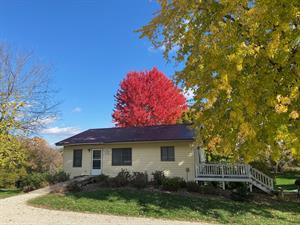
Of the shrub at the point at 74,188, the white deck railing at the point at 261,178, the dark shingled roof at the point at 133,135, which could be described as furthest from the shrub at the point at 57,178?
the white deck railing at the point at 261,178

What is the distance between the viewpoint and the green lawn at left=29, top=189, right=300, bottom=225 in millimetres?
10012

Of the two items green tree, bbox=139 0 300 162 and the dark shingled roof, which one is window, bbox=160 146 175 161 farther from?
green tree, bbox=139 0 300 162

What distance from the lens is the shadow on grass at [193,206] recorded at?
10164 mm

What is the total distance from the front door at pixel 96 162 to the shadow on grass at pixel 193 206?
5291mm

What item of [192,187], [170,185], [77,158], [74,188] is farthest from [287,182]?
[74,188]

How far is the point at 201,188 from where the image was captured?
47.5 ft

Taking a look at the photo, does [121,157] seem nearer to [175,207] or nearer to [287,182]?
[175,207]

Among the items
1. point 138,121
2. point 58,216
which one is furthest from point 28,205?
point 138,121

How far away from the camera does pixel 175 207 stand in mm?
11148

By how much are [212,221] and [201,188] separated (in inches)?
199

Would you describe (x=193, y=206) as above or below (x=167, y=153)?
below

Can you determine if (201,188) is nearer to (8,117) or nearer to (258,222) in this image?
(258,222)

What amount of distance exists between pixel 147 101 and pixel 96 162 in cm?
1489

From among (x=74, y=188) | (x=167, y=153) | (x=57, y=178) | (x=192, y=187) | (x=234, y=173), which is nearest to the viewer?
(x=192, y=187)
